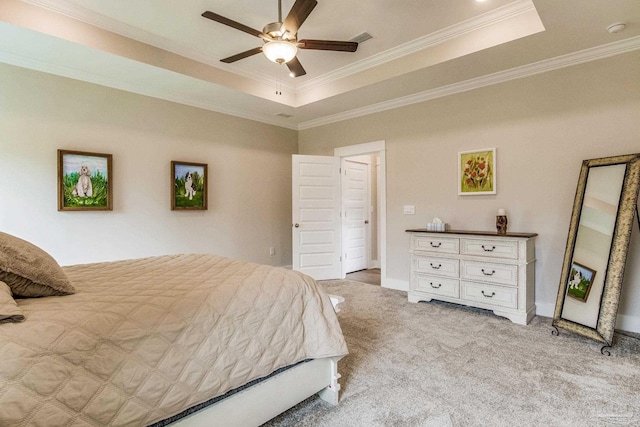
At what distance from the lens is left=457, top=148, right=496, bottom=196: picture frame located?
12.3 ft

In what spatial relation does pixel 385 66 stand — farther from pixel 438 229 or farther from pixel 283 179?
pixel 283 179

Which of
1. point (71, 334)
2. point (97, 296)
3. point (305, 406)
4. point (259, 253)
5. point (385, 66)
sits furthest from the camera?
point (259, 253)

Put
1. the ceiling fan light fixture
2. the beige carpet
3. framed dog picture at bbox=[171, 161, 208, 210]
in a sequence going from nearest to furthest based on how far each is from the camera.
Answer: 1. the beige carpet
2. the ceiling fan light fixture
3. framed dog picture at bbox=[171, 161, 208, 210]

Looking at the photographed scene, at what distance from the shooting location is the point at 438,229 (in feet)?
12.8

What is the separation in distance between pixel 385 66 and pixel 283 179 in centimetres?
255

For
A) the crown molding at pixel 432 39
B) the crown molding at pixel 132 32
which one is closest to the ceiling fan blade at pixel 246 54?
the crown molding at pixel 132 32

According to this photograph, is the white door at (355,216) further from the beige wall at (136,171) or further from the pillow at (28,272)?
the pillow at (28,272)

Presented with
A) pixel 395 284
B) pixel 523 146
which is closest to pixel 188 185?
pixel 395 284

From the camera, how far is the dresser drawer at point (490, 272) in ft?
10.6

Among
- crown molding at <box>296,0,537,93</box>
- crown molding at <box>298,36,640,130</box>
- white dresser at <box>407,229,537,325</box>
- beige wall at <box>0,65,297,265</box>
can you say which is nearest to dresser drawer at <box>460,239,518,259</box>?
white dresser at <box>407,229,537,325</box>

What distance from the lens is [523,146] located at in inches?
139

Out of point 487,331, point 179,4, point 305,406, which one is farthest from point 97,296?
point 487,331

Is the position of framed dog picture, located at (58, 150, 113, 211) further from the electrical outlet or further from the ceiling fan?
the electrical outlet

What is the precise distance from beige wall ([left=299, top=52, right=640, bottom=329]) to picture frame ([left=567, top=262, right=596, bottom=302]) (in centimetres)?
47
